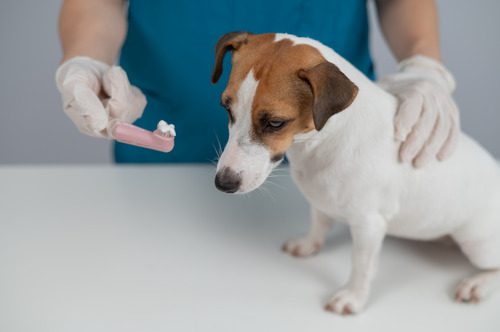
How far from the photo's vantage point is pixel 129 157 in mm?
1835

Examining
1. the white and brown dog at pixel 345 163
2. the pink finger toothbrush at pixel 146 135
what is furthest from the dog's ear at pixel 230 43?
the pink finger toothbrush at pixel 146 135

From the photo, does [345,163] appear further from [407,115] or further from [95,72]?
[95,72]

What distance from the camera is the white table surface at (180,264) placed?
1.15 m

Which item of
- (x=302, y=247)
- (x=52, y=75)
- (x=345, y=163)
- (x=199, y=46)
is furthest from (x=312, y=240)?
(x=52, y=75)

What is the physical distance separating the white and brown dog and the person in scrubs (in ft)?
0.46

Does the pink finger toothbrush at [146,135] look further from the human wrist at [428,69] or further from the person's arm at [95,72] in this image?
the human wrist at [428,69]

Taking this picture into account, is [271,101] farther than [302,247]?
No

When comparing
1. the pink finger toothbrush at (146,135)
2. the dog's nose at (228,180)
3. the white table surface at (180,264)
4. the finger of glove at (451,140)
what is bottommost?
the white table surface at (180,264)

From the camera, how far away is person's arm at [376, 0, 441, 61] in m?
1.58

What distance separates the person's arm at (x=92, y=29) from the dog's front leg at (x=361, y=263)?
2.37 ft

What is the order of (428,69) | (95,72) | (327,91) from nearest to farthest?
(327,91) < (95,72) < (428,69)

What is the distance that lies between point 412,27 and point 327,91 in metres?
0.76

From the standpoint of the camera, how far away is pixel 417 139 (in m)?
1.18

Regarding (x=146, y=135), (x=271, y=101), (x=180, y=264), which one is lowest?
(x=180, y=264)
